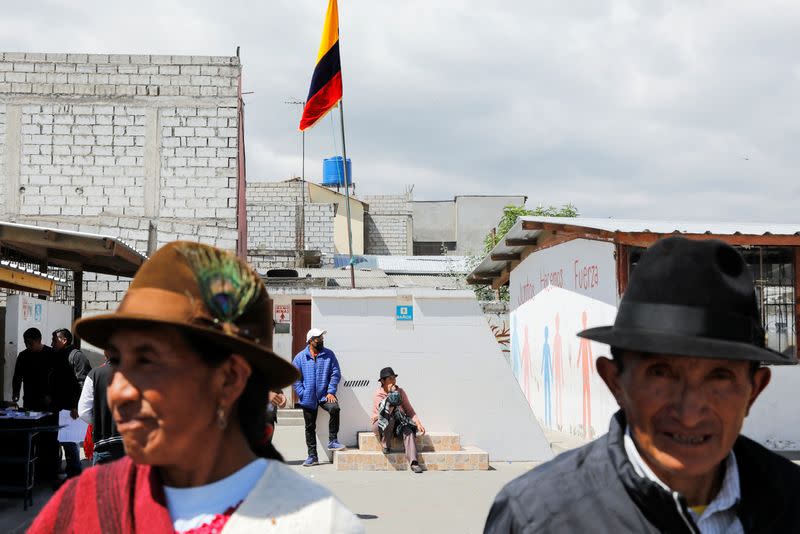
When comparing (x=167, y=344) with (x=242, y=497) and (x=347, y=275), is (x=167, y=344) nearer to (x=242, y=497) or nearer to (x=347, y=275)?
(x=242, y=497)

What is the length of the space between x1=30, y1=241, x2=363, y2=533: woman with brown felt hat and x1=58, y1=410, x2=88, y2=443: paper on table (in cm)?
841

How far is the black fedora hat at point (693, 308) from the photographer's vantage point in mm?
1835

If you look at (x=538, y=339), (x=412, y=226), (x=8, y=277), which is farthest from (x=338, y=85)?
(x=412, y=226)

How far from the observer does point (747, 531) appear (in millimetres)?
1890

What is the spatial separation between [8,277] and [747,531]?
1291cm

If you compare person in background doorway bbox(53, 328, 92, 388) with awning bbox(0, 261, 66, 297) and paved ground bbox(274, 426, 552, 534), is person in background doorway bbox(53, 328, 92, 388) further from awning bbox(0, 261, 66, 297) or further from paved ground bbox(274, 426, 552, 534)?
paved ground bbox(274, 426, 552, 534)

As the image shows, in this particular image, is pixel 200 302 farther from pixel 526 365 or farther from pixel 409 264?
pixel 409 264

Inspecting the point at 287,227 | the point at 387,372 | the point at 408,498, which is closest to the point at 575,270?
the point at 387,372

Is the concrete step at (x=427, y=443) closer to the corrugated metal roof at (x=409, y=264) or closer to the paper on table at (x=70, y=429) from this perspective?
the paper on table at (x=70, y=429)

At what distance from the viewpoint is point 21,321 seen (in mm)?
12555

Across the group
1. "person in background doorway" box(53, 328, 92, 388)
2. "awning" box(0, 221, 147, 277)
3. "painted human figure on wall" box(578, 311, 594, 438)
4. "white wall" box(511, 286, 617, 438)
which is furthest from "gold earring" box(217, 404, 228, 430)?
"painted human figure on wall" box(578, 311, 594, 438)

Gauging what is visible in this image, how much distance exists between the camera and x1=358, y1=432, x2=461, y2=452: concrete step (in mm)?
11773

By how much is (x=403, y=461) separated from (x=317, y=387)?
1505 mm

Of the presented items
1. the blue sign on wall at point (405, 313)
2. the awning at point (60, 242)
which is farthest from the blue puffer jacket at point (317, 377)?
the awning at point (60, 242)
